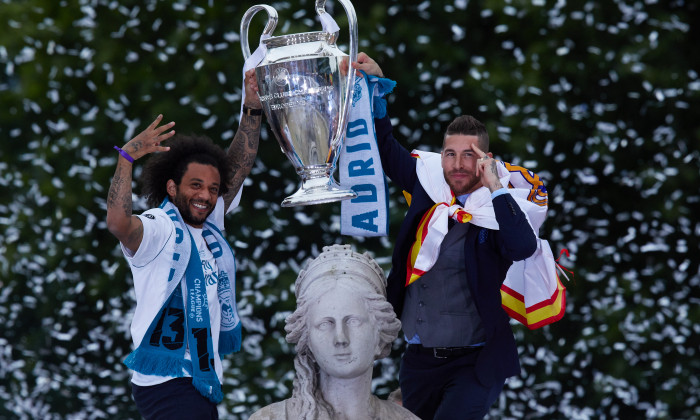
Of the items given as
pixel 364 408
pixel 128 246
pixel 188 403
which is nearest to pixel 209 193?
pixel 128 246

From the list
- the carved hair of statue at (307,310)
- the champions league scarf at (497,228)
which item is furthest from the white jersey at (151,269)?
the champions league scarf at (497,228)

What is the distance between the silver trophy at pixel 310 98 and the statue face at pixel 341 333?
29 centimetres

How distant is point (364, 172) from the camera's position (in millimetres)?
3150

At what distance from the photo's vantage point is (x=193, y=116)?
5336mm

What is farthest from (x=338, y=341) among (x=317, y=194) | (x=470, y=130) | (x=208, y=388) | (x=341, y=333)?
(x=470, y=130)

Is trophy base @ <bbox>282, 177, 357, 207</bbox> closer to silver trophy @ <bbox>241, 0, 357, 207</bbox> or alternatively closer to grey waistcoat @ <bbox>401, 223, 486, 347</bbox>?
silver trophy @ <bbox>241, 0, 357, 207</bbox>

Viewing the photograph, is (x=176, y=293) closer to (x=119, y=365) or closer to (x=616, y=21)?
(x=119, y=365)

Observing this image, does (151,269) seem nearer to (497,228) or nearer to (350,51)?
(350,51)

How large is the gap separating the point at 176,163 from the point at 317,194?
2.31 feet

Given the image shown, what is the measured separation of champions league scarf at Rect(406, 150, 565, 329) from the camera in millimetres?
3029

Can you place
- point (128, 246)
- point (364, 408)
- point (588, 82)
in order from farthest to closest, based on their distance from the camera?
point (588, 82), point (128, 246), point (364, 408)

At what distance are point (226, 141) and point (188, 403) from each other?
2.60 m

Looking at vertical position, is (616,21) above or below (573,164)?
above

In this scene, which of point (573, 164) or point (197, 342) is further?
point (573, 164)
